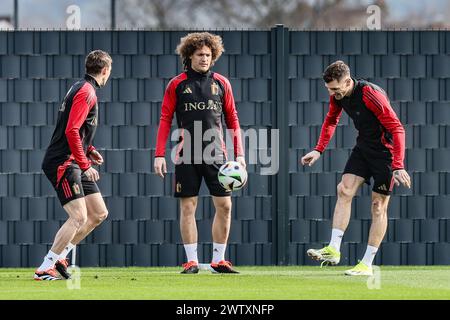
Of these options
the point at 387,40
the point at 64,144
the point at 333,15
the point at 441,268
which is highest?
the point at 333,15

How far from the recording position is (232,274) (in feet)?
38.9

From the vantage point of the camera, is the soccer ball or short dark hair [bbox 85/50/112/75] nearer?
short dark hair [bbox 85/50/112/75]

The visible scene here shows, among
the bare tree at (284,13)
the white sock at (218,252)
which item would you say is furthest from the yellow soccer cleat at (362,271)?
the bare tree at (284,13)

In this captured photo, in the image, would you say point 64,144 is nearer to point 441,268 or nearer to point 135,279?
point 135,279

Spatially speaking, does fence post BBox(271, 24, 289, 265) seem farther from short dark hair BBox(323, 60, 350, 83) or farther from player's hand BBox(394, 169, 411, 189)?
player's hand BBox(394, 169, 411, 189)

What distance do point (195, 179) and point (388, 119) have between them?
1.70 meters

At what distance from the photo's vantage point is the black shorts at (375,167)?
11.7 m

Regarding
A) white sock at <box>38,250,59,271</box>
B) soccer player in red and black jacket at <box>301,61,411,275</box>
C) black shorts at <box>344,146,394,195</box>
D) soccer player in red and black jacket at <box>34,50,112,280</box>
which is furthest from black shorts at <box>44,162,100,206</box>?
black shorts at <box>344,146,394,195</box>

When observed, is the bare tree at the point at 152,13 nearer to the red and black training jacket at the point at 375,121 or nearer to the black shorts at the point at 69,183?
the red and black training jacket at the point at 375,121

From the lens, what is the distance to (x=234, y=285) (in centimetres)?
1052

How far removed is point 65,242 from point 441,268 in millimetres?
3982

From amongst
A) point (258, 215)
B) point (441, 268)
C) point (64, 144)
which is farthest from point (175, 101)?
point (441, 268)

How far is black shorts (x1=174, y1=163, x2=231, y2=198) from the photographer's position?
467 inches
